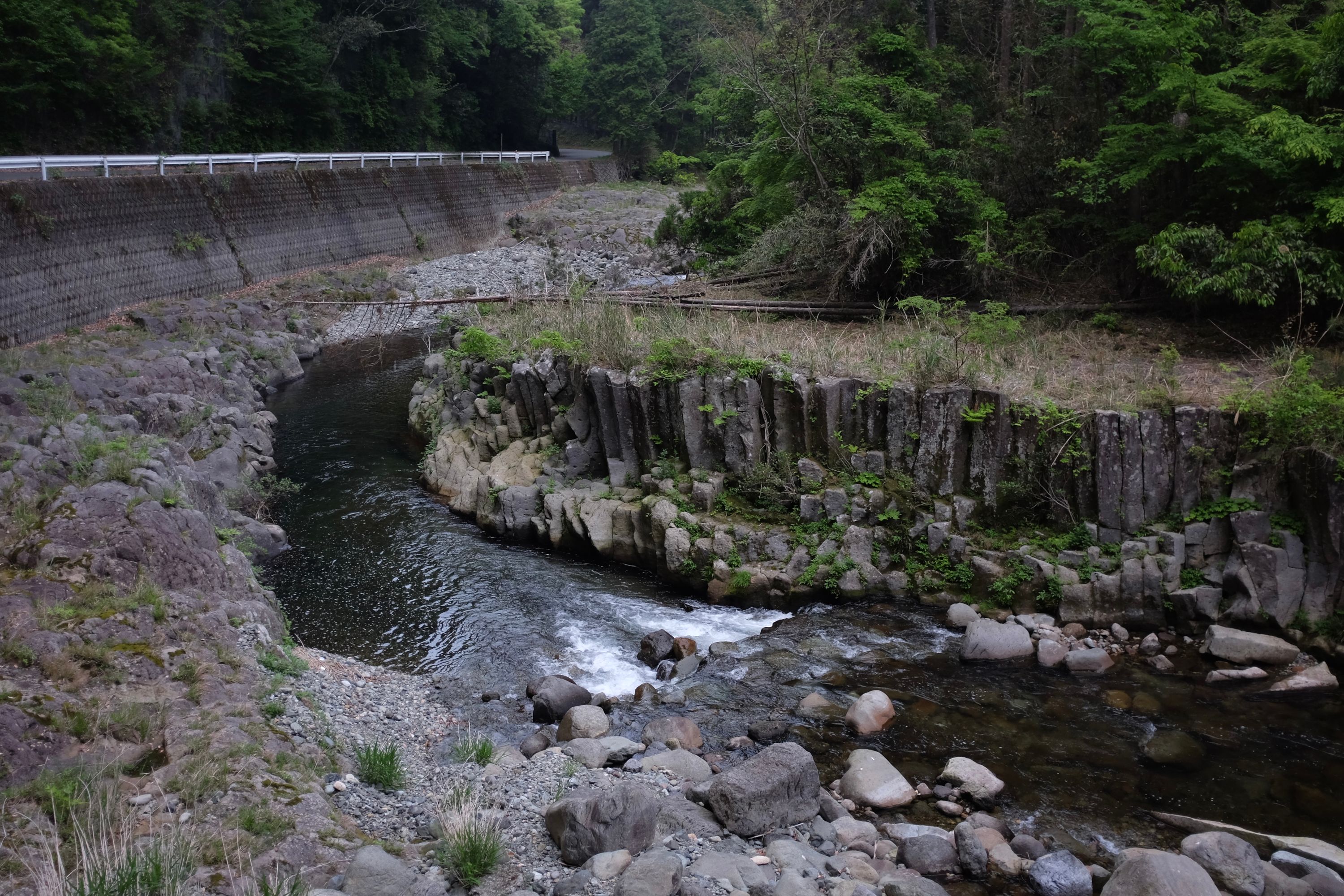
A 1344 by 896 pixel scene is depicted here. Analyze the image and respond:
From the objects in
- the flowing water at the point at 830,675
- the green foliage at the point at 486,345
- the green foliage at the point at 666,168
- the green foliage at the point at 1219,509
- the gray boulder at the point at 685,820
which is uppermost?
the green foliage at the point at 666,168

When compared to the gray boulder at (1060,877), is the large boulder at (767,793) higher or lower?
higher

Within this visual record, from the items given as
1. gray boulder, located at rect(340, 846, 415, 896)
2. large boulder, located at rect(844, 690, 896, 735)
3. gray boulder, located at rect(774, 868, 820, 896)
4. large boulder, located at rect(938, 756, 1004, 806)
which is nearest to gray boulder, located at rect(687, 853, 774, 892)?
gray boulder, located at rect(774, 868, 820, 896)

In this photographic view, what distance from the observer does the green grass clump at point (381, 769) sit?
7.60m

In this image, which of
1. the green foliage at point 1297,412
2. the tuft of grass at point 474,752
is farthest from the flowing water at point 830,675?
the green foliage at point 1297,412

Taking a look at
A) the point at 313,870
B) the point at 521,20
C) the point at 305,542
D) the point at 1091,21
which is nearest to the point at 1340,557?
the point at 1091,21

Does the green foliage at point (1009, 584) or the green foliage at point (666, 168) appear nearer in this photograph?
the green foliage at point (1009, 584)

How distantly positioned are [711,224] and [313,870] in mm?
22915

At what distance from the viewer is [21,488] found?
10.6 meters

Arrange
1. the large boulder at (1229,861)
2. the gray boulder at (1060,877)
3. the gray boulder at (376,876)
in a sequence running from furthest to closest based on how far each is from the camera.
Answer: the gray boulder at (1060,877) < the large boulder at (1229,861) < the gray boulder at (376,876)

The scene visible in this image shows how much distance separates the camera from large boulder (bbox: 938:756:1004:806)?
8344 millimetres

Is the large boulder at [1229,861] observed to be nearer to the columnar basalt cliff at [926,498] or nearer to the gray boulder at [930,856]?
the gray boulder at [930,856]

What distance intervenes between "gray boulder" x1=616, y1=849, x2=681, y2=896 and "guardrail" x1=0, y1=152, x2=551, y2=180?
24.0m

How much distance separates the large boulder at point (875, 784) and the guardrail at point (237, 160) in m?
23.9

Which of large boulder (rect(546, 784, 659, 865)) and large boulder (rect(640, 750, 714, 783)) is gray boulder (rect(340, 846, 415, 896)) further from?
Result: large boulder (rect(640, 750, 714, 783))
